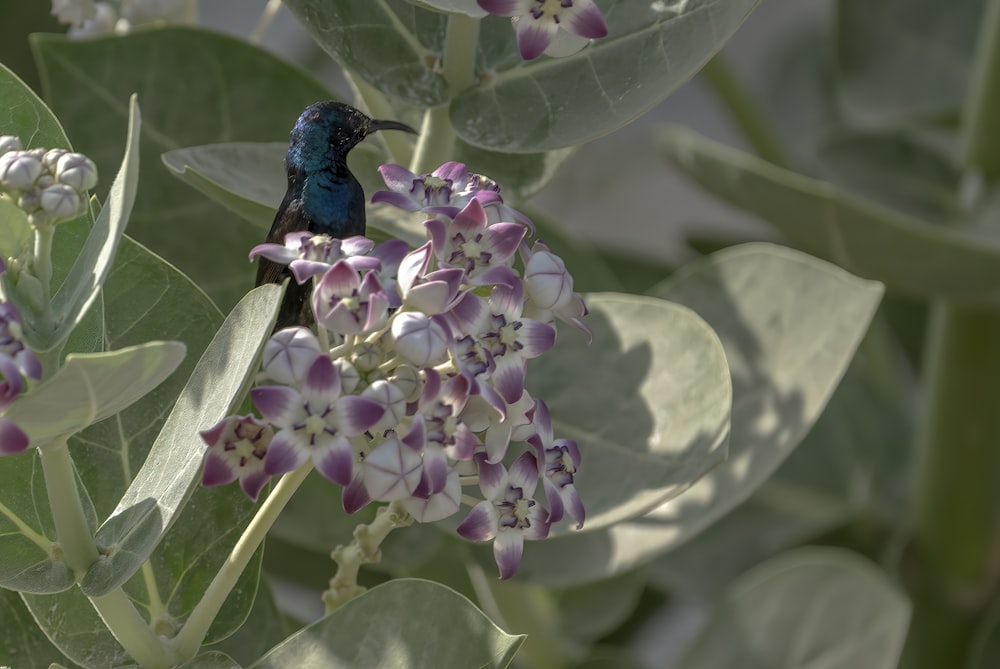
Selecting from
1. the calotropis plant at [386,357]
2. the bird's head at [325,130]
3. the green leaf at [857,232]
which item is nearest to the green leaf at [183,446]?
the calotropis plant at [386,357]

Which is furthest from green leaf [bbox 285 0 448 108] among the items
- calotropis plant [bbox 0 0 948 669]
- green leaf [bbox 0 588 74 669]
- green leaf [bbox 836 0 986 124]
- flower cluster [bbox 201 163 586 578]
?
green leaf [bbox 836 0 986 124]

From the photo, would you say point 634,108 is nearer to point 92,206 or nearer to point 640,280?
point 92,206

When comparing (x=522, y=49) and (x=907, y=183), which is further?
(x=907, y=183)

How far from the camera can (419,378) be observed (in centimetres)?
35

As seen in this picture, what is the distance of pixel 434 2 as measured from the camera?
0.41 meters

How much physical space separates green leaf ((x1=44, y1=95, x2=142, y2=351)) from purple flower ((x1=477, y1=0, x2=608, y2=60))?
124 millimetres

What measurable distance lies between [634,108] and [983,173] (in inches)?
18.5

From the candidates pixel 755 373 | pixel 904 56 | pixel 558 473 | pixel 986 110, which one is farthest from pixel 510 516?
pixel 904 56

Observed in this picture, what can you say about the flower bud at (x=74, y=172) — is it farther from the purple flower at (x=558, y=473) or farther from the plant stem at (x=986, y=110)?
the plant stem at (x=986, y=110)

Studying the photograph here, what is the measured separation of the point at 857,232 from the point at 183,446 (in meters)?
0.44

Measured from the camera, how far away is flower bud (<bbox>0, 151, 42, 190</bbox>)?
1.13 ft

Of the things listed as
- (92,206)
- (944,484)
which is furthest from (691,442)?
(944,484)

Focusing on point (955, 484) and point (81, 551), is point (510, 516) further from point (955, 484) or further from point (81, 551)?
point (955, 484)

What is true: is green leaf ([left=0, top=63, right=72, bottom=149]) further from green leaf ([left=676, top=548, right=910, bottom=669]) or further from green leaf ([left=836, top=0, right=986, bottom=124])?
green leaf ([left=836, top=0, right=986, bottom=124])
